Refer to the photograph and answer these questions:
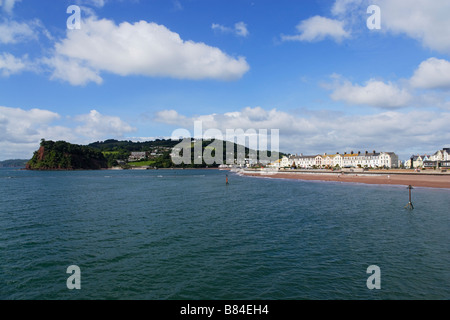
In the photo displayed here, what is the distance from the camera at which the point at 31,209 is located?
3175 cm

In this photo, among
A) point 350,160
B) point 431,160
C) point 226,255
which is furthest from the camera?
point 350,160

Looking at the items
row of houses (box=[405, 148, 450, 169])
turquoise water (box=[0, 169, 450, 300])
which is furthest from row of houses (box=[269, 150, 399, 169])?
turquoise water (box=[0, 169, 450, 300])

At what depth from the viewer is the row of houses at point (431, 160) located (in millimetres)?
121350

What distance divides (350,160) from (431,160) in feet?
128

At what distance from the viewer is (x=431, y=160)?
132 metres

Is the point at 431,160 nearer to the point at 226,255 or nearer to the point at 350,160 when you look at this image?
the point at 350,160

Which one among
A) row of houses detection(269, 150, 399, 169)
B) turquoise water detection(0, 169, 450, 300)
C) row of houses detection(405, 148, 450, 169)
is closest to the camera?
turquoise water detection(0, 169, 450, 300)

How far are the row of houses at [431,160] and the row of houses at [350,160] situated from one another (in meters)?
9.67

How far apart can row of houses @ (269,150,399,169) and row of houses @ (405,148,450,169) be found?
31.7 ft

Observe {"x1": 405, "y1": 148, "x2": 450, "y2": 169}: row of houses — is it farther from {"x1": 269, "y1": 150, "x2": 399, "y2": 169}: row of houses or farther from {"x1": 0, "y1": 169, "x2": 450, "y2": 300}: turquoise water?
{"x1": 0, "y1": 169, "x2": 450, "y2": 300}: turquoise water

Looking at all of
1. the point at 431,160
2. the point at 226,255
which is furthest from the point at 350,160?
the point at 226,255

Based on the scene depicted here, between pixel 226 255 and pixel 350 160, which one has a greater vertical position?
pixel 350 160

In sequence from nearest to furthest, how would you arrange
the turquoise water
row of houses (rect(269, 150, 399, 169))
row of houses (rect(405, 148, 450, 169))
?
1. the turquoise water
2. row of houses (rect(405, 148, 450, 169))
3. row of houses (rect(269, 150, 399, 169))

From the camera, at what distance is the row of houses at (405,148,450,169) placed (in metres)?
121
